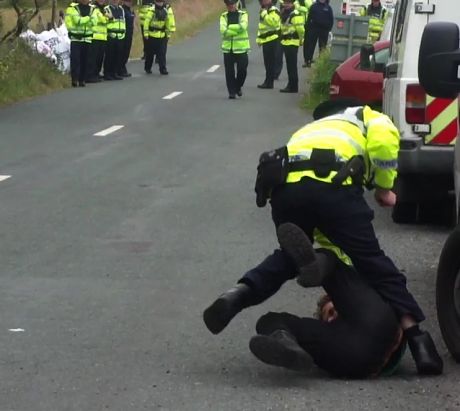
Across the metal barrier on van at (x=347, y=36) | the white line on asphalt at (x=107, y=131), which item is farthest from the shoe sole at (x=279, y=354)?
the metal barrier on van at (x=347, y=36)

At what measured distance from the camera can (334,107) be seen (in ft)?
22.1

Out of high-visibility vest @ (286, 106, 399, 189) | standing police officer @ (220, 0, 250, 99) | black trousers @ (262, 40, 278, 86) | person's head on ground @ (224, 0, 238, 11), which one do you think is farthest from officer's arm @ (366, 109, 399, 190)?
black trousers @ (262, 40, 278, 86)

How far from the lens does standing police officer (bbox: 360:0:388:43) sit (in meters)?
24.9

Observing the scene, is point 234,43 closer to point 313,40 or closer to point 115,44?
point 115,44

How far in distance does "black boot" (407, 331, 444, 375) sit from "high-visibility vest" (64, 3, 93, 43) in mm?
20307

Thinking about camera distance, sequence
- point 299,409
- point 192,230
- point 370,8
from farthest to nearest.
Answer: point 370,8 → point 192,230 → point 299,409

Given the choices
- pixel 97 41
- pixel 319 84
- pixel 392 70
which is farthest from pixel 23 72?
pixel 392 70

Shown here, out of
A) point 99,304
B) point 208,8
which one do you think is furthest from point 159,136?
point 208,8

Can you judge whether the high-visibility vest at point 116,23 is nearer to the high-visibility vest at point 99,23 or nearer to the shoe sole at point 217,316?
the high-visibility vest at point 99,23

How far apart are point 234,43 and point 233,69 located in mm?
472

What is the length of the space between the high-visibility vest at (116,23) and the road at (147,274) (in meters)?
9.75

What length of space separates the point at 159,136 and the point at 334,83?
2.79 metres

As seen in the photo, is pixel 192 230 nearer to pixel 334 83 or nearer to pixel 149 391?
pixel 149 391

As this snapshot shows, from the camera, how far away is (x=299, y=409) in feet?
18.7
